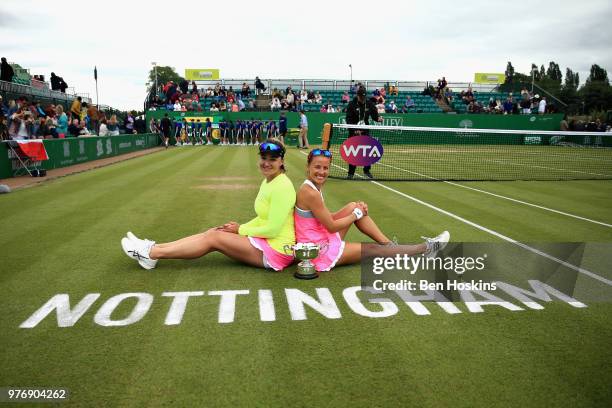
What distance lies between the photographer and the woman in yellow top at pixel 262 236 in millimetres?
5074

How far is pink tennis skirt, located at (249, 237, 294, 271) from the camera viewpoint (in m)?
5.38

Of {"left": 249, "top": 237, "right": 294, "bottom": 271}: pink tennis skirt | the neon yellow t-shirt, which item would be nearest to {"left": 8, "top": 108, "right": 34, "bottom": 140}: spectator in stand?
the neon yellow t-shirt

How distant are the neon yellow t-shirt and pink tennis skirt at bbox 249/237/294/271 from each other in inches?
2.3

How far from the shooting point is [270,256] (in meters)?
5.43

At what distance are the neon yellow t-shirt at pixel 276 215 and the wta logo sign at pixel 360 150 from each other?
30.8 ft

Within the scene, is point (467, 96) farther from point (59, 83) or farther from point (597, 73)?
point (597, 73)

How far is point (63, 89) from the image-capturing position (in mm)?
32938

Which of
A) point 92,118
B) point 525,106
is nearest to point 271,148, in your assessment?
point 92,118

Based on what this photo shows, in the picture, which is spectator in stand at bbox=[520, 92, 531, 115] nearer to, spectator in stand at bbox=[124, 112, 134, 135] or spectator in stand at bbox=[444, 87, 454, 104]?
spectator in stand at bbox=[444, 87, 454, 104]

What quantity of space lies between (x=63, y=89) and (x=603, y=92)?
90764mm

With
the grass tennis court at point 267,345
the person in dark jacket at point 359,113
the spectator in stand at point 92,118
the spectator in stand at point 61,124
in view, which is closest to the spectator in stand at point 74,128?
the spectator in stand at point 61,124

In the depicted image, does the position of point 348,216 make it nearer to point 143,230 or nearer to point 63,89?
point 143,230

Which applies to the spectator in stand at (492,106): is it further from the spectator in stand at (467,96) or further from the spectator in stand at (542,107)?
the spectator in stand at (542,107)

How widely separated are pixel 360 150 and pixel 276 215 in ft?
33.6
